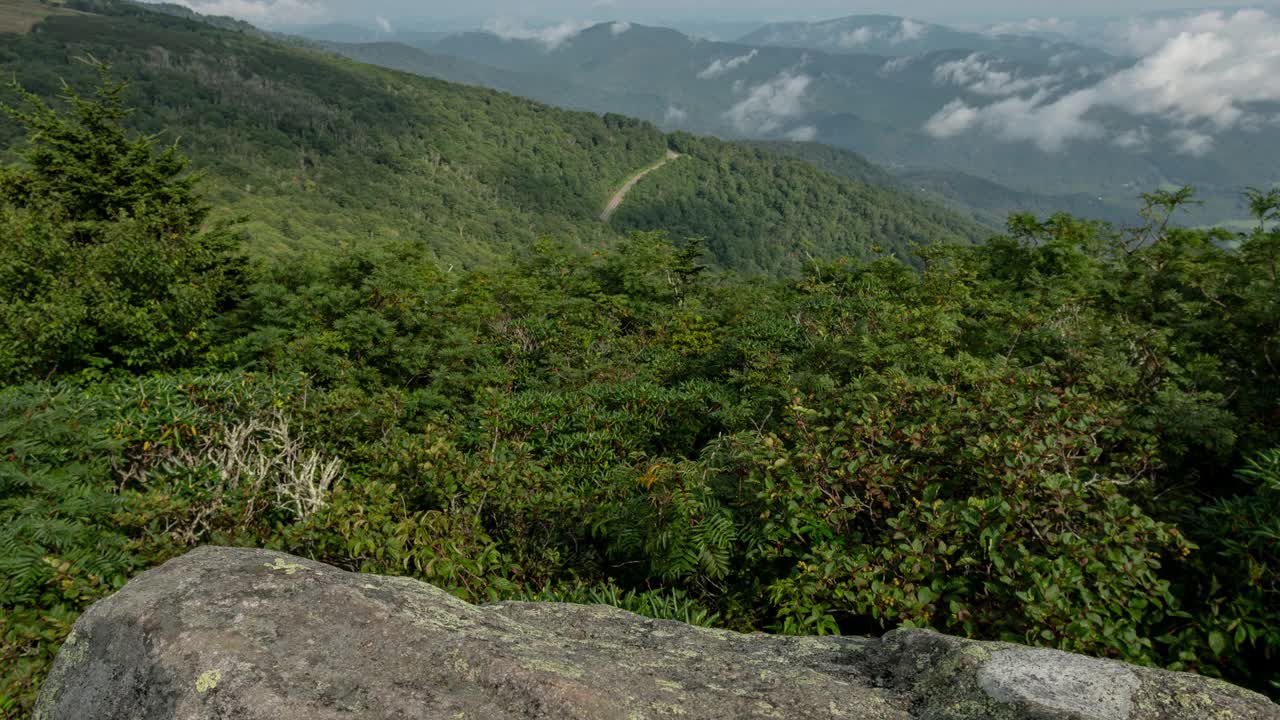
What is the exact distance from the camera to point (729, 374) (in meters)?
9.55

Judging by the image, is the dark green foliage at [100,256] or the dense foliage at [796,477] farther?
the dark green foliage at [100,256]

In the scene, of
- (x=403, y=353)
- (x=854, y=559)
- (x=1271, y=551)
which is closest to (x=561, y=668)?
(x=854, y=559)

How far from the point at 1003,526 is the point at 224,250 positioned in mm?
18610

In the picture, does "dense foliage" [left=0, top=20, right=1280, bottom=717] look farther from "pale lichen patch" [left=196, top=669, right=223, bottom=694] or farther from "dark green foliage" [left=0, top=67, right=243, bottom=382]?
"pale lichen patch" [left=196, top=669, right=223, bottom=694]

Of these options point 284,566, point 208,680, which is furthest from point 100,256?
point 208,680

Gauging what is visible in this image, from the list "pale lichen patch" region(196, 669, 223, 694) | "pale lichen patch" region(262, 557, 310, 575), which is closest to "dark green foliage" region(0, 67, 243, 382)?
"pale lichen patch" region(262, 557, 310, 575)

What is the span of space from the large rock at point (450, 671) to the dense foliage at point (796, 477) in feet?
3.46

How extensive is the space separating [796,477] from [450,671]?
2538 mm

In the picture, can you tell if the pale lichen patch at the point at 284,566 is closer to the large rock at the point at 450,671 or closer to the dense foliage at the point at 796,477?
the large rock at the point at 450,671

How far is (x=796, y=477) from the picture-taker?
411 centimetres

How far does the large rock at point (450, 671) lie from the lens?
206cm

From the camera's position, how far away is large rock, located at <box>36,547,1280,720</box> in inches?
81.0

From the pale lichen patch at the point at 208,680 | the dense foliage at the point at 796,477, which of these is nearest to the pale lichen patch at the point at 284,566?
the pale lichen patch at the point at 208,680

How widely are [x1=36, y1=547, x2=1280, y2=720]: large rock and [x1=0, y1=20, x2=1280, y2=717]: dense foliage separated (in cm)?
106
